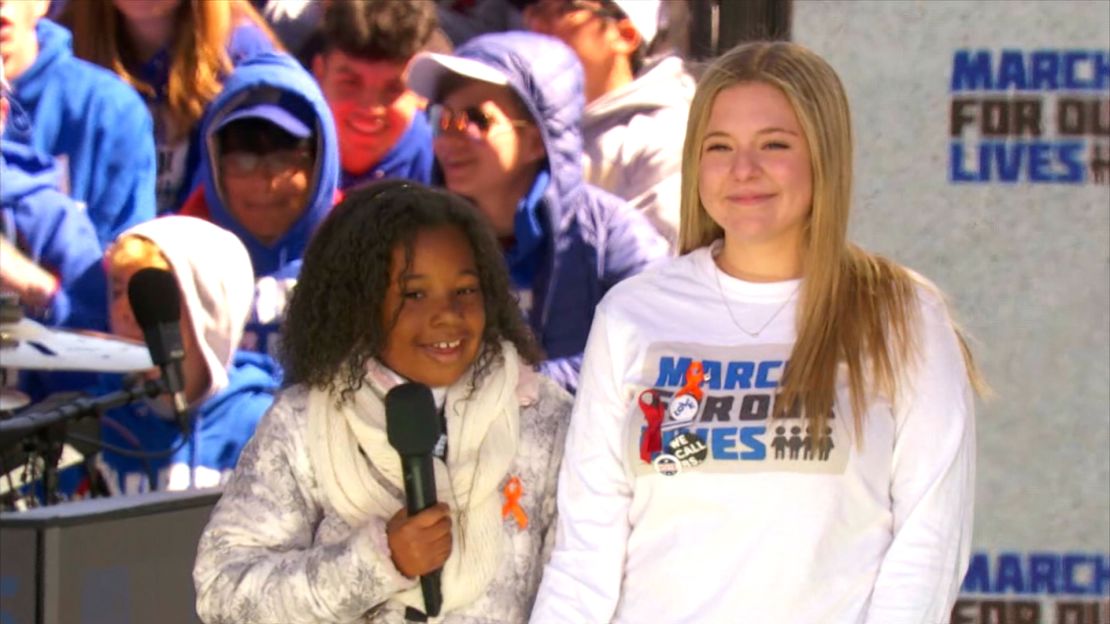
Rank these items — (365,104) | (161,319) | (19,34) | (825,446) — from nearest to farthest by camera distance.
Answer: (825,446), (161,319), (19,34), (365,104)

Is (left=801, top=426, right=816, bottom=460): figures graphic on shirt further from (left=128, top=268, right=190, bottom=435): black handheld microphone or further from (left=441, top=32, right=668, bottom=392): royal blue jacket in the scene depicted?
(left=441, top=32, right=668, bottom=392): royal blue jacket

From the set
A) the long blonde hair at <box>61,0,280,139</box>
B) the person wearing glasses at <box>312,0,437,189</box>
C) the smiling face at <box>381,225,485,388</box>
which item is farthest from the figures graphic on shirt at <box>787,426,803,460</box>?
the long blonde hair at <box>61,0,280,139</box>

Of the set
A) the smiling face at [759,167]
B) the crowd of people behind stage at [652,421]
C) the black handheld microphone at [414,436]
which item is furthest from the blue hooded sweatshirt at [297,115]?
the smiling face at [759,167]

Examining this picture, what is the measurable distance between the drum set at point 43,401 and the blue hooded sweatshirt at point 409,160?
757mm

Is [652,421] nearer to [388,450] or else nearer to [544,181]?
[388,450]

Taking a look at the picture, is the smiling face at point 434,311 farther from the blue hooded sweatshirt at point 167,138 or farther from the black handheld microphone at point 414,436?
the blue hooded sweatshirt at point 167,138

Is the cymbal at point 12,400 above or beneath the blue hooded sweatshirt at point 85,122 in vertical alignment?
beneath

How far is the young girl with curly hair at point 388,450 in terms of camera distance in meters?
2.98

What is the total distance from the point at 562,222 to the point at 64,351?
1372mm

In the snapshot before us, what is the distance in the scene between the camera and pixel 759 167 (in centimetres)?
284

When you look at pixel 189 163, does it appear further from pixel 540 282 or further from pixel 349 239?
pixel 349 239

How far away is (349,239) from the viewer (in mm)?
3225

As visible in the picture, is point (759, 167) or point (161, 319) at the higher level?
point (759, 167)

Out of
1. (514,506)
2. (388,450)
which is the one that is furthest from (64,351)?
(514,506)
